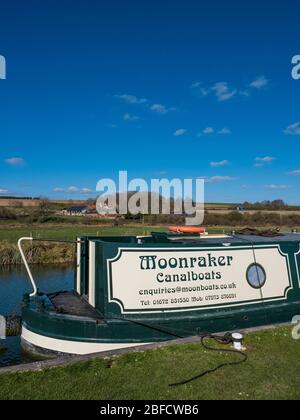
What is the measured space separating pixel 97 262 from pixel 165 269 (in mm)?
1232

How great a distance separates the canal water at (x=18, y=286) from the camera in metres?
8.38

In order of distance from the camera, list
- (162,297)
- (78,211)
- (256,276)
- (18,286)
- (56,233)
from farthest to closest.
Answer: (78,211) → (56,233) → (18,286) → (256,276) → (162,297)

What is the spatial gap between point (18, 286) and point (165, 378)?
12.5 meters

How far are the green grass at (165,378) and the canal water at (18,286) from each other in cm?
334

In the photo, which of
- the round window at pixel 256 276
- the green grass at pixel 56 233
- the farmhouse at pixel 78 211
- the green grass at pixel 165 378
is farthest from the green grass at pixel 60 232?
the farmhouse at pixel 78 211

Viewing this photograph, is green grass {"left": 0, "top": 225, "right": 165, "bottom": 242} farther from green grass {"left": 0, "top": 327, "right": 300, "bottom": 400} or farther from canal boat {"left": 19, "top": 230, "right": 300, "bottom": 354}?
green grass {"left": 0, "top": 327, "right": 300, "bottom": 400}

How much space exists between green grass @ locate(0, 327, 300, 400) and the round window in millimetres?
2452

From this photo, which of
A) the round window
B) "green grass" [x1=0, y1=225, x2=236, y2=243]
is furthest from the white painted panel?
"green grass" [x1=0, y1=225, x2=236, y2=243]

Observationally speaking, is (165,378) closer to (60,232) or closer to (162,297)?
(162,297)

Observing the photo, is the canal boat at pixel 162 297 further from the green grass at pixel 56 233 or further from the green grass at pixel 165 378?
the green grass at pixel 56 233

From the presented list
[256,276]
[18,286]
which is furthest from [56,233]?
[256,276]

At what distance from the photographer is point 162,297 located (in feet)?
23.9

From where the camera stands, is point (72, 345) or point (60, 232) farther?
point (60, 232)
